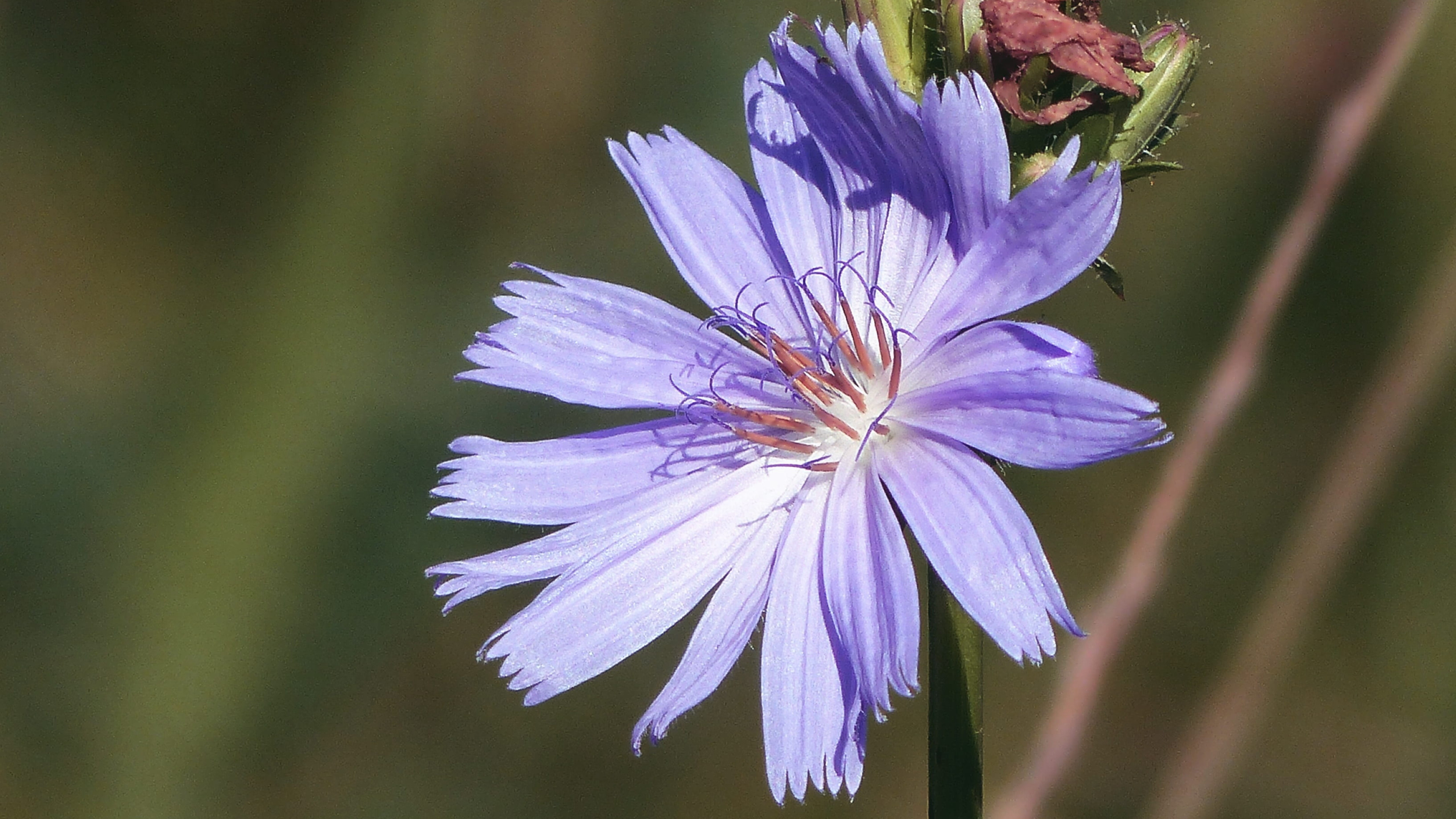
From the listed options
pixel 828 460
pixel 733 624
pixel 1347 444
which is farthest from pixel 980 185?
pixel 1347 444

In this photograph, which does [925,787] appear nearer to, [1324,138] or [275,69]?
[1324,138]

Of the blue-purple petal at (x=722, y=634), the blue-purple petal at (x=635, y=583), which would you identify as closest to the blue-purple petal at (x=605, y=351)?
the blue-purple petal at (x=635, y=583)

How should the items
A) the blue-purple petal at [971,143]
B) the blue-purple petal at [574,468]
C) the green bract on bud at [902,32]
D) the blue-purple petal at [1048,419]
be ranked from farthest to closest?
the blue-purple petal at [574,468] → the green bract on bud at [902,32] → the blue-purple petal at [971,143] → the blue-purple petal at [1048,419]

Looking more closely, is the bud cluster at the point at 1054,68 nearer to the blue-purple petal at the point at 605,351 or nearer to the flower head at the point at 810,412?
the flower head at the point at 810,412

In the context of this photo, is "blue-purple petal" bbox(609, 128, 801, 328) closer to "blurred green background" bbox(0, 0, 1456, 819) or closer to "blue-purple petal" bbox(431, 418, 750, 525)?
"blue-purple petal" bbox(431, 418, 750, 525)

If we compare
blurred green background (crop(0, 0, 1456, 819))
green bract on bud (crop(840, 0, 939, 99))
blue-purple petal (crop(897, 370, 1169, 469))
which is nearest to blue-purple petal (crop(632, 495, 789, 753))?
blue-purple petal (crop(897, 370, 1169, 469))

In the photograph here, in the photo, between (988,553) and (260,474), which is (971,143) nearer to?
(988,553)
